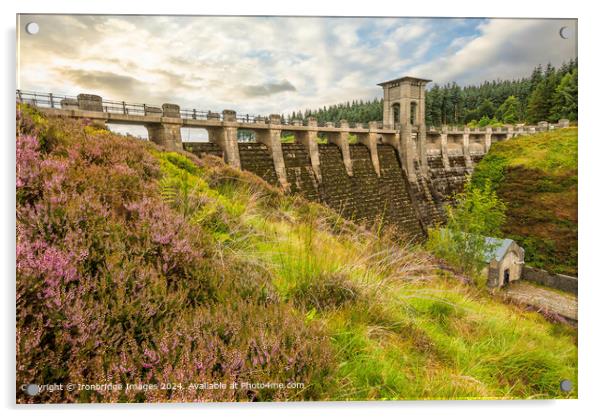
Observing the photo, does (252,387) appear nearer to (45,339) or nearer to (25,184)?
(45,339)

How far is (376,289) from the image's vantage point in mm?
3398

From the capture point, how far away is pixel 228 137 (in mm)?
14281

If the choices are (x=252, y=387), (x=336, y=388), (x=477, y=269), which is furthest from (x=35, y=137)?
(x=477, y=269)

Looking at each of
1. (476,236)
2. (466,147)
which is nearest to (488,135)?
(466,147)

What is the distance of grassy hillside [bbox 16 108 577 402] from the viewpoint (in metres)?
2.21

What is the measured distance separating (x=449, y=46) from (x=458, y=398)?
4.60 m

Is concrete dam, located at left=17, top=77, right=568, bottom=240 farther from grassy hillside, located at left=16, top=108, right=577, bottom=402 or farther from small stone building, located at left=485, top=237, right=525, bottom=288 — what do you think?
grassy hillside, located at left=16, top=108, right=577, bottom=402

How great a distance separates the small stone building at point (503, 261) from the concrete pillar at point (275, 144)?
8.94 metres

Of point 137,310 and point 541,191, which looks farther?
point 541,191

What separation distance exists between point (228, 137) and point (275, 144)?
2.69 metres

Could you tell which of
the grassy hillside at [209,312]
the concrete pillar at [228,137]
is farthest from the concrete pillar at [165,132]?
the grassy hillside at [209,312]

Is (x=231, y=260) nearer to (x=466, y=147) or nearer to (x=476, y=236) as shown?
(x=476, y=236)

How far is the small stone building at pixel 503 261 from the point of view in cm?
1195

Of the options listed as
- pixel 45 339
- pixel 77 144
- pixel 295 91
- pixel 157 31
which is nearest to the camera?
pixel 45 339
